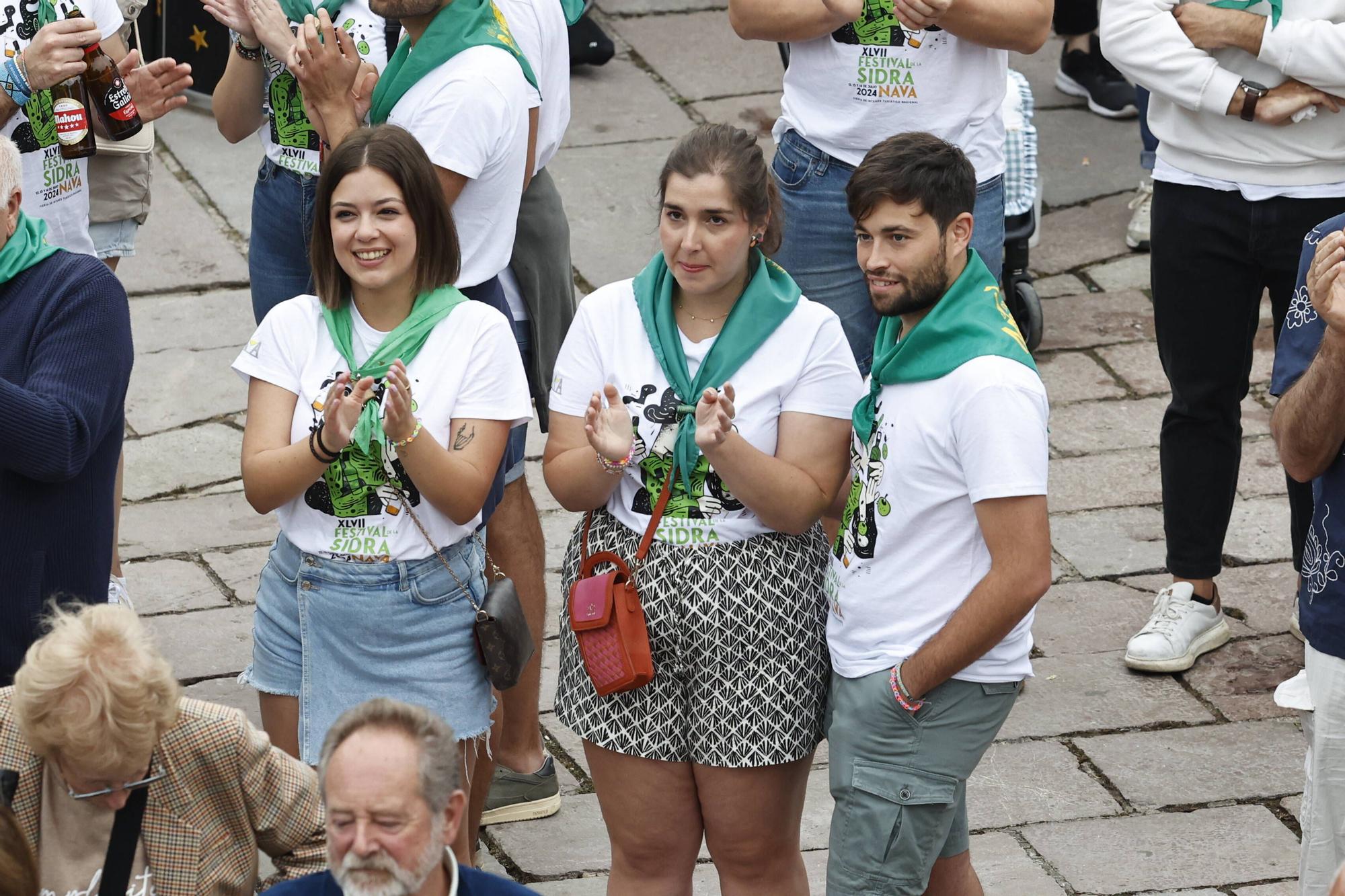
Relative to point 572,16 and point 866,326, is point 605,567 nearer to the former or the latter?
point 866,326

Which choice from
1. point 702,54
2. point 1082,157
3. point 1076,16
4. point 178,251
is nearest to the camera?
point 178,251

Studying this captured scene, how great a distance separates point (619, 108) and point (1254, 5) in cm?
431

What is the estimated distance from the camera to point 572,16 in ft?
15.7

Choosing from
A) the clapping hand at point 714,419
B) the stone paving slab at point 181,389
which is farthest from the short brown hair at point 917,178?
the stone paving slab at point 181,389

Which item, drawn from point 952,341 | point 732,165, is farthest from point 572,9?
point 952,341

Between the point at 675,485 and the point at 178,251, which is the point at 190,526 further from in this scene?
the point at 675,485

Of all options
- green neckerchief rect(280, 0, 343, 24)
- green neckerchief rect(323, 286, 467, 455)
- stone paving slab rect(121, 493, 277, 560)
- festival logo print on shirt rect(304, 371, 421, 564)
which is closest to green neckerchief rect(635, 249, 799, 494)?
green neckerchief rect(323, 286, 467, 455)

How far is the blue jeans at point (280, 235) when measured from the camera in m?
4.43

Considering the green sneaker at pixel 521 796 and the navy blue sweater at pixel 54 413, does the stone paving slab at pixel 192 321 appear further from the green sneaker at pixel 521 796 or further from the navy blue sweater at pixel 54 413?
the navy blue sweater at pixel 54 413

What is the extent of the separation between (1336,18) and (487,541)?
244 centimetres

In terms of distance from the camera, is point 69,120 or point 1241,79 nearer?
point 1241,79

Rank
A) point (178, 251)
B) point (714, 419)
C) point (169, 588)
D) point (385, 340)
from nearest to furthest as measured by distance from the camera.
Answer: point (714, 419)
point (385, 340)
point (169, 588)
point (178, 251)

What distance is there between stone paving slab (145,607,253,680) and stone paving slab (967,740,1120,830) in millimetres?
2047

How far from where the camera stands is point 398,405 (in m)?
3.37
